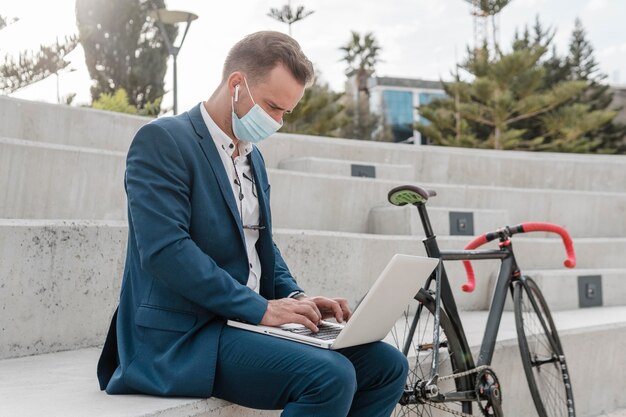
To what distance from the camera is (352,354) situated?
6.39 feet

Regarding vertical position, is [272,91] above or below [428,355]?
above

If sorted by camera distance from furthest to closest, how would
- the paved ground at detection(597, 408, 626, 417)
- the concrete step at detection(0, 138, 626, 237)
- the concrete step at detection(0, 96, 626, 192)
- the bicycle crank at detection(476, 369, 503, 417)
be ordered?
the concrete step at detection(0, 96, 626, 192), the paved ground at detection(597, 408, 626, 417), the concrete step at detection(0, 138, 626, 237), the bicycle crank at detection(476, 369, 503, 417)

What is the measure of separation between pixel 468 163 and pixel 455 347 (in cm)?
453

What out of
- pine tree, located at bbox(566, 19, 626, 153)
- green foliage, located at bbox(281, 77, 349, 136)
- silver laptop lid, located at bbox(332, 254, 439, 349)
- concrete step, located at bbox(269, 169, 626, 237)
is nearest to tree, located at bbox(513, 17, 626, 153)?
pine tree, located at bbox(566, 19, 626, 153)

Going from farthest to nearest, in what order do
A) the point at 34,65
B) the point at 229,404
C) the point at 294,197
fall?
1. the point at 34,65
2. the point at 294,197
3. the point at 229,404

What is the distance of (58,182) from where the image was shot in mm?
3637

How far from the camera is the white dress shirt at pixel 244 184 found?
1.99 meters

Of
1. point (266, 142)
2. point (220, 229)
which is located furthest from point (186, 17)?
point (220, 229)

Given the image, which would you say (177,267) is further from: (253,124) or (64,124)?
(64,124)

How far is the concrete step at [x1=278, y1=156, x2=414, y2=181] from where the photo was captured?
568cm

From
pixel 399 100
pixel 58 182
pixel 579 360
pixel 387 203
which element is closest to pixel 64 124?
pixel 58 182

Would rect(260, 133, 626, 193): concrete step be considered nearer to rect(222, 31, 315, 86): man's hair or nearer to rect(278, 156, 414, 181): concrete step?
rect(278, 156, 414, 181): concrete step

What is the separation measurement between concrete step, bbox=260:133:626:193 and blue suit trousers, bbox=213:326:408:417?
4.12m

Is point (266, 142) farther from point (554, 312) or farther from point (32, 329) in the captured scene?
point (32, 329)
